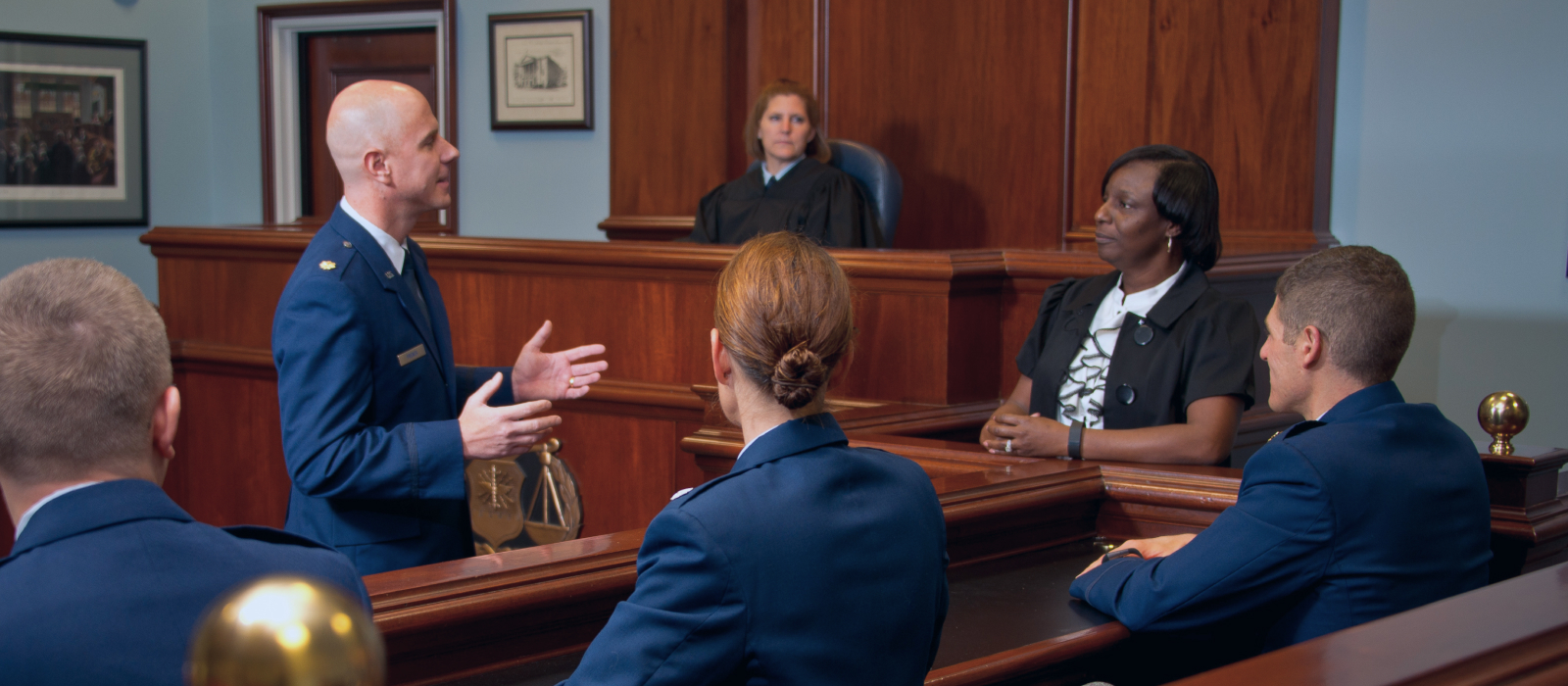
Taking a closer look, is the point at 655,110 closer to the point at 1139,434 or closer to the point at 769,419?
the point at 1139,434

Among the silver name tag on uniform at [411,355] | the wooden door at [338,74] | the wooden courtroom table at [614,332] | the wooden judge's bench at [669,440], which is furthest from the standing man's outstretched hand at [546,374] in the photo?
the wooden door at [338,74]

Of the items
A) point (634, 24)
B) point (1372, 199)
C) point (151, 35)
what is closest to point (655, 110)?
point (634, 24)

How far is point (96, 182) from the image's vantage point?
7090mm

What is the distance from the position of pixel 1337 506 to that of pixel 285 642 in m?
1.43

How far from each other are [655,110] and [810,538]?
4.82 meters

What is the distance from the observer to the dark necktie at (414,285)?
214 centimetres

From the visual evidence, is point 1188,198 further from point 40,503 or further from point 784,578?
point 40,503

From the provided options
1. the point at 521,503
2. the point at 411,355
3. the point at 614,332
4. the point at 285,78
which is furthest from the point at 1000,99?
the point at 285,78

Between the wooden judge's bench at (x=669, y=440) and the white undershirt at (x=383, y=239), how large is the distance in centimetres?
61

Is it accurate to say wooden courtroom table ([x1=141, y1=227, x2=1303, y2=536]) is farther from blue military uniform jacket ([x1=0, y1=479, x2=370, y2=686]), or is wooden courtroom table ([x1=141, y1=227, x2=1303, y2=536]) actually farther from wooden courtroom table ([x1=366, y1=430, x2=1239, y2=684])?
blue military uniform jacket ([x1=0, y1=479, x2=370, y2=686])

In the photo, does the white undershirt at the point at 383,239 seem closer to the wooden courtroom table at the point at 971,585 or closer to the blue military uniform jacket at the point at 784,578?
the wooden courtroom table at the point at 971,585

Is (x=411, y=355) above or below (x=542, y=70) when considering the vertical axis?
below

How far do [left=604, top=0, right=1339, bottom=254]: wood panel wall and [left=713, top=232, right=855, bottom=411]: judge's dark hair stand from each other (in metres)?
2.83

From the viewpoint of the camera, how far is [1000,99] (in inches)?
197
